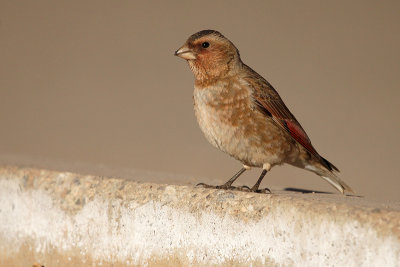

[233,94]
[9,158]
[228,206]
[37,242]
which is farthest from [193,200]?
Answer: [9,158]

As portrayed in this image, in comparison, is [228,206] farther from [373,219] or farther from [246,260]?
[373,219]

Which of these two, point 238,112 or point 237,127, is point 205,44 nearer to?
point 238,112

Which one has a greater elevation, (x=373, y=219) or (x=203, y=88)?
(x=203, y=88)

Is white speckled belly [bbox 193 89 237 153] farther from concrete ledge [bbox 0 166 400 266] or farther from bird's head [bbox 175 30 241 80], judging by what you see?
concrete ledge [bbox 0 166 400 266]

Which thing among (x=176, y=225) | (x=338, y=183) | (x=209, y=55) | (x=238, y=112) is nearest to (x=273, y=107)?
(x=238, y=112)

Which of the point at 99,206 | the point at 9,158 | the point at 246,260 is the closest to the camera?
the point at 246,260

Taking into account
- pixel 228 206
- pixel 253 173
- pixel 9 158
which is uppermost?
pixel 253 173

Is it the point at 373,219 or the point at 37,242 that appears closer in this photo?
the point at 373,219

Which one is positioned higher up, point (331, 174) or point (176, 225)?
point (331, 174)
